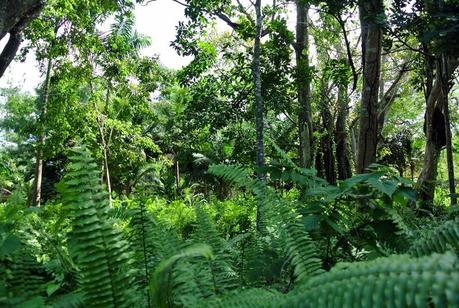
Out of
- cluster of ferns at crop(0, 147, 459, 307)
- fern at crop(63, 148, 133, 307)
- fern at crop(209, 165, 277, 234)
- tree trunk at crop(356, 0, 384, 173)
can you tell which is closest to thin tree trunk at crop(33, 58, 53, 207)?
tree trunk at crop(356, 0, 384, 173)

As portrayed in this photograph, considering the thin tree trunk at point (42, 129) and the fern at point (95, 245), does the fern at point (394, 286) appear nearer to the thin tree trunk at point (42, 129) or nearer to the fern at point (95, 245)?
the fern at point (95, 245)

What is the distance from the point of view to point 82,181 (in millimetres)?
1530

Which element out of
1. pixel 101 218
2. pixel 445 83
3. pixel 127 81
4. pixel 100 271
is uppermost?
pixel 127 81

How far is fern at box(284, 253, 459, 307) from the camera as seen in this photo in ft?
2.46

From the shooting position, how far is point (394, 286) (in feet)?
2.70

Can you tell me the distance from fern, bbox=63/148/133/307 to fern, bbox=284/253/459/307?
0.70 meters

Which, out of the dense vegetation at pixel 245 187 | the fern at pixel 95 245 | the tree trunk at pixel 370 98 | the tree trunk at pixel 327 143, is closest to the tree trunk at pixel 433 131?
the dense vegetation at pixel 245 187

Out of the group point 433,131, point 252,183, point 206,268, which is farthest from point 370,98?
point 206,268

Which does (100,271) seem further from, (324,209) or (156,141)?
(156,141)

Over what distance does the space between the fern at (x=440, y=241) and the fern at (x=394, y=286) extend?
0.64 metres

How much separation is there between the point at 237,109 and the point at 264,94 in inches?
23.4

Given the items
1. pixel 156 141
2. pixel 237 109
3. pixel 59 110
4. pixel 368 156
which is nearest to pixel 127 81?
pixel 59 110

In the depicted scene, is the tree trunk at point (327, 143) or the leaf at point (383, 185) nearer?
the leaf at point (383, 185)

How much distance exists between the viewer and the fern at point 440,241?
1493 millimetres
